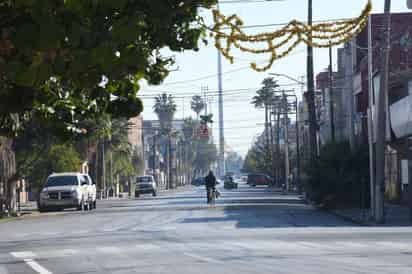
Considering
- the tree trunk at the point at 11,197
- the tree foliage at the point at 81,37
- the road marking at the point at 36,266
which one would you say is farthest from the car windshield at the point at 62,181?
the tree foliage at the point at 81,37

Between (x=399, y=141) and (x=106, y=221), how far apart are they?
19.8 metres

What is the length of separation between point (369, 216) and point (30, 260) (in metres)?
22.5

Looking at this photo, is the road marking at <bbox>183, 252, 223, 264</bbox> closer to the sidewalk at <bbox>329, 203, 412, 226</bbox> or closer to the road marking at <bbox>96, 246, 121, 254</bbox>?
the road marking at <bbox>96, 246, 121, 254</bbox>

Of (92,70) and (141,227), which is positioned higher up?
(92,70)

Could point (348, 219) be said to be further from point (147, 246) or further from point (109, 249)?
point (109, 249)

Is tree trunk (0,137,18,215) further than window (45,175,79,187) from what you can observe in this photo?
No

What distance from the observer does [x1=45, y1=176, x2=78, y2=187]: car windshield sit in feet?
181

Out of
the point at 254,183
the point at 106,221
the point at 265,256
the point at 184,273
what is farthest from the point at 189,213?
the point at 254,183

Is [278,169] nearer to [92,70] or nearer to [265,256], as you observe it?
[265,256]

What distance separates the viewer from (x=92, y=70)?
977 centimetres

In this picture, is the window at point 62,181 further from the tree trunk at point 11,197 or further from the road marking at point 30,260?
the road marking at point 30,260

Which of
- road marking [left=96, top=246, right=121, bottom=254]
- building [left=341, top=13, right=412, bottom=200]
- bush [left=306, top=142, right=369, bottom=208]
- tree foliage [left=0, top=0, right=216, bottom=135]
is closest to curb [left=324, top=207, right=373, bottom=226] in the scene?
bush [left=306, top=142, right=369, bottom=208]

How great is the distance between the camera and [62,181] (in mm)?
55562

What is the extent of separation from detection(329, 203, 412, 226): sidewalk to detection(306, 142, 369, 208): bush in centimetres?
82
